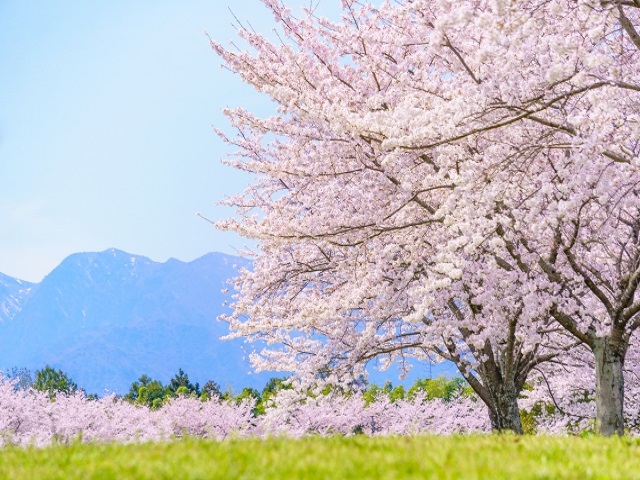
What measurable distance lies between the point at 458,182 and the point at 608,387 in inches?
178

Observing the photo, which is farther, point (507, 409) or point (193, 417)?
point (193, 417)

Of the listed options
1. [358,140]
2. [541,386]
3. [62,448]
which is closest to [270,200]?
[358,140]

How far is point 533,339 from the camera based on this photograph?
1012 centimetres

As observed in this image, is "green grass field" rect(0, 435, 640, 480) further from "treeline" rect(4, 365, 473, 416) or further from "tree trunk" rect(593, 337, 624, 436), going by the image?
"treeline" rect(4, 365, 473, 416)

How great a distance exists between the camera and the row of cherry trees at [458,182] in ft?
25.1

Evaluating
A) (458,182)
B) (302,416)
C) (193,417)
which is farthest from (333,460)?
(193,417)

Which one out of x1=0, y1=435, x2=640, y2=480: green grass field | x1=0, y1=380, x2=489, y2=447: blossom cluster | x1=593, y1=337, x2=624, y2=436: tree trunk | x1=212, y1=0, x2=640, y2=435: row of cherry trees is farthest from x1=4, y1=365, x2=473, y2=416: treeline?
x1=0, y1=435, x2=640, y2=480: green grass field

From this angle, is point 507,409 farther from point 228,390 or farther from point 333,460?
point 228,390

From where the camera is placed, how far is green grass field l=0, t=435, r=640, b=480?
396 cm

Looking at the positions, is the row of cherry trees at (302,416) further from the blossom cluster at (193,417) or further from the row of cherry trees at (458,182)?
the row of cherry trees at (458,182)

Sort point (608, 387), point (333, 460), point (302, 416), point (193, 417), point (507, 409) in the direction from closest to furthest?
1. point (333, 460)
2. point (608, 387)
3. point (507, 409)
4. point (302, 416)
5. point (193, 417)

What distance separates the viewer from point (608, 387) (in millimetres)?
9945

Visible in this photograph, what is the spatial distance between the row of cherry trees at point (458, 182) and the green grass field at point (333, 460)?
284 centimetres

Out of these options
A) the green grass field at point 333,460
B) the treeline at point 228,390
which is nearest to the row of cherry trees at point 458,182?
the green grass field at point 333,460
